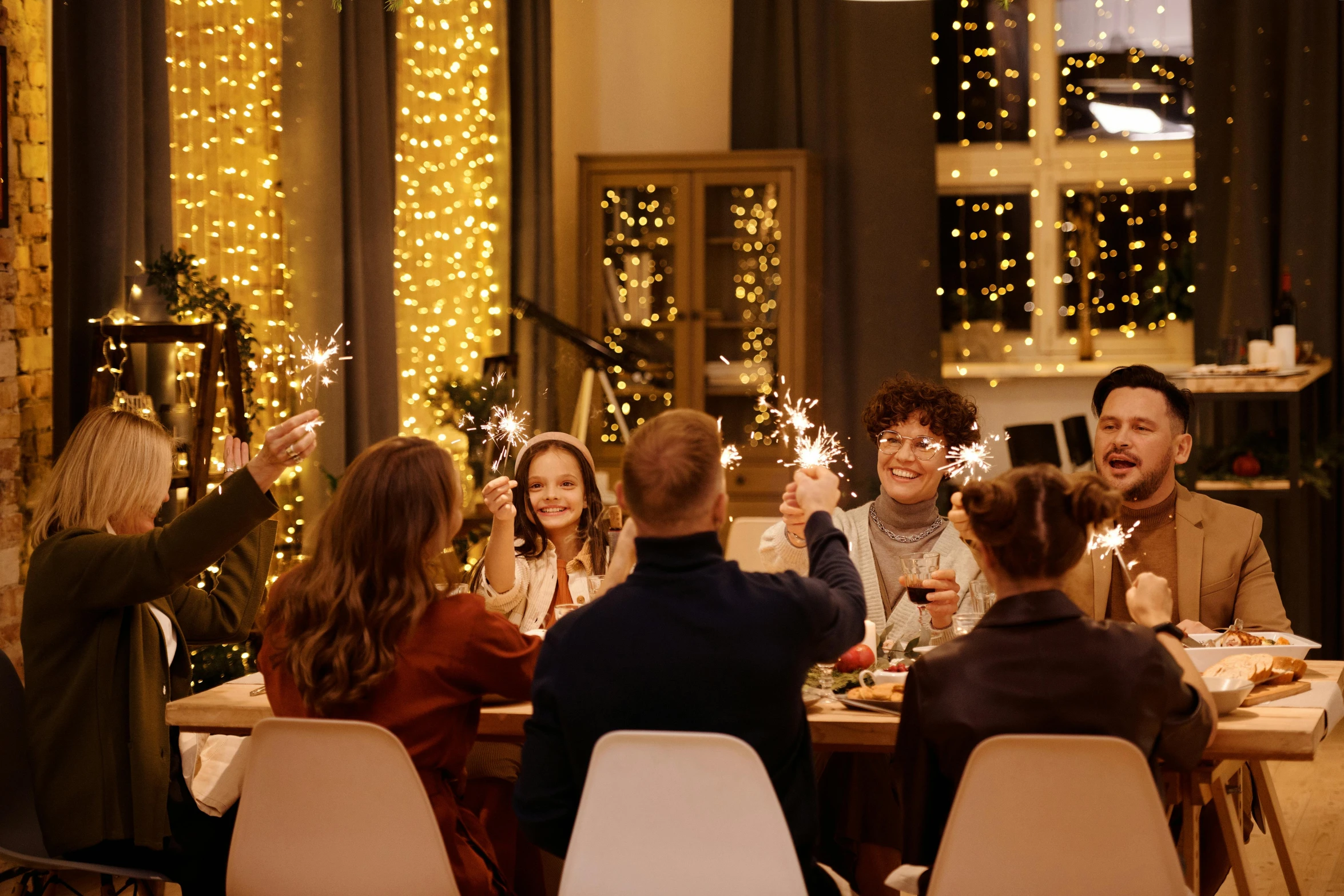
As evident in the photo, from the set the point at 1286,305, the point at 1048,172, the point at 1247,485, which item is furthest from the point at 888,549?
the point at 1048,172

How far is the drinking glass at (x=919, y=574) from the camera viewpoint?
242 cm

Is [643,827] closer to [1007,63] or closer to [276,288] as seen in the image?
[276,288]

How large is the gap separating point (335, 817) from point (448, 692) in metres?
0.24

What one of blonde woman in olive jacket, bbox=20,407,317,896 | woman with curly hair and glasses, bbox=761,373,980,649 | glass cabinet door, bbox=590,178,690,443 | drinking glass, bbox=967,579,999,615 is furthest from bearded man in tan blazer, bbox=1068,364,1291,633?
glass cabinet door, bbox=590,178,690,443

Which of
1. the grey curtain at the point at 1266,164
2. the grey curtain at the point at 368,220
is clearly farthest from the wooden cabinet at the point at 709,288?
the grey curtain at the point at 1266,164

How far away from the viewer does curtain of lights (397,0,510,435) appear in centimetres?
523

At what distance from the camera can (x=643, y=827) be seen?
1.79m

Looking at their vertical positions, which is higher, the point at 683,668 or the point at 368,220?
the point at 368,220

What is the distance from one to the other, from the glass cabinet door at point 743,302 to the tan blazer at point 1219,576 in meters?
3.14

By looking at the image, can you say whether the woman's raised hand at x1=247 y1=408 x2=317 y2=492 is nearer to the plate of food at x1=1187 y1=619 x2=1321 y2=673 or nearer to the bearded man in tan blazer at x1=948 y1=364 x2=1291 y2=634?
the bearded man in tan blazer at x1=948 y1=364 x2=1291 y2=634

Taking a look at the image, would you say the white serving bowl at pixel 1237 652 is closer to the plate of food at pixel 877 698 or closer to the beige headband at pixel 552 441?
the plate of food at pixel 877 698

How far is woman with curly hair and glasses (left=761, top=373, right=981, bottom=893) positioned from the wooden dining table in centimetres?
41

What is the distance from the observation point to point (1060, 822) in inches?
69.9

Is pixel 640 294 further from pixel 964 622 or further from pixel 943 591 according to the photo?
pixel 964 622
